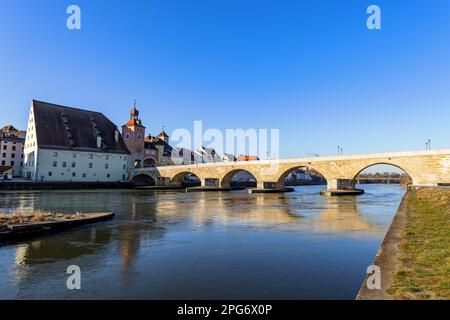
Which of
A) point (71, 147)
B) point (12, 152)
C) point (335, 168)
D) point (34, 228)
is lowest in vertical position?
point (34, 228)

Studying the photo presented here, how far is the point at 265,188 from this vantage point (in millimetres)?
52969

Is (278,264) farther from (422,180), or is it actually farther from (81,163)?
(81,163)

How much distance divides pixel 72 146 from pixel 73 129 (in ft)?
16.7

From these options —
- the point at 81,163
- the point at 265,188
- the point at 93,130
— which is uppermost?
the point at 93,130

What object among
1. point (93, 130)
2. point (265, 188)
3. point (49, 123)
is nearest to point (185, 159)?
point (93, 130)

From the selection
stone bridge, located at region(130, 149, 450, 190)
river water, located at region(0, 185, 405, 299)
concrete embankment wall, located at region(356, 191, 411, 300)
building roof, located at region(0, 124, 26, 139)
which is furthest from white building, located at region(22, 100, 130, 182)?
concrete embankment wall, located at region(356, 191, 411, 300)

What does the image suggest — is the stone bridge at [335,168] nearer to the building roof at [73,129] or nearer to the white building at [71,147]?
the white building at [71,147]

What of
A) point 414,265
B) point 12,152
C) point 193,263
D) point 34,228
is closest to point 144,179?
point 12,152

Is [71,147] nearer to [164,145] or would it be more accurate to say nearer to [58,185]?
[58,185]

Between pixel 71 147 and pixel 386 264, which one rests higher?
pixel 71 147

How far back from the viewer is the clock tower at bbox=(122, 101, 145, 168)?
80.1 metres

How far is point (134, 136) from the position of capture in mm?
80000

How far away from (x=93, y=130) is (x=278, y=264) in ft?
229
